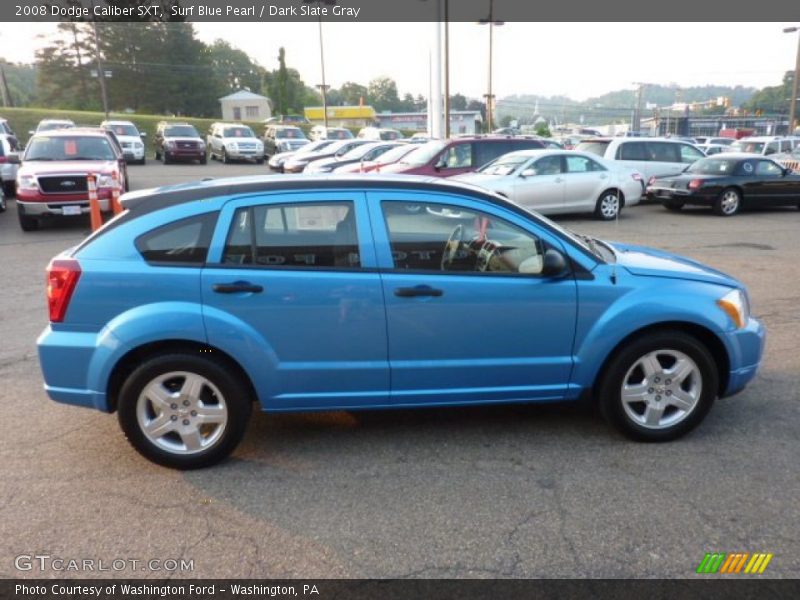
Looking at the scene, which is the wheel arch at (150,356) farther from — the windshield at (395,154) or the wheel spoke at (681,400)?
the windshield at (395,154)

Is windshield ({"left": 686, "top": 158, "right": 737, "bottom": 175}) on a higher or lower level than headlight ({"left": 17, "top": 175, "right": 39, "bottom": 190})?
lower

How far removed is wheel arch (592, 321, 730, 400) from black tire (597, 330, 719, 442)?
0.02m

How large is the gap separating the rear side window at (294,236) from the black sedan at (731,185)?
13224 millimetres

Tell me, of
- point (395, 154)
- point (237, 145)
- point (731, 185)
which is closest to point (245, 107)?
point (237, 145)

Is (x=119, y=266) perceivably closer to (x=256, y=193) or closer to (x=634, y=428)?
(x=256, y=193)

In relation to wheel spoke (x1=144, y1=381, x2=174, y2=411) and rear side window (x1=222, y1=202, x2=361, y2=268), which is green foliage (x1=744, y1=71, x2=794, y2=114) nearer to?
rear side window (x1=222, y1=202, x2=361, y2=268)

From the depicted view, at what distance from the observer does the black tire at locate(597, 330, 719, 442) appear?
12.6 feet

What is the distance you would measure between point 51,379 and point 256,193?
157 cm

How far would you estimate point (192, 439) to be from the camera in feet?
12.0

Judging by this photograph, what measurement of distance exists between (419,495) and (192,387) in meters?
1.42

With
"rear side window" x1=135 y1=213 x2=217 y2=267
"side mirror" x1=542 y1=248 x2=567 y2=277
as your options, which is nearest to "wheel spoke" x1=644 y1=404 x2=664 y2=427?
"side mirror" x1=542 y1=248 x2=567 y2=277

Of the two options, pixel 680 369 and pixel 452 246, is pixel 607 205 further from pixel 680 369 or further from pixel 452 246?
pixel 452 246

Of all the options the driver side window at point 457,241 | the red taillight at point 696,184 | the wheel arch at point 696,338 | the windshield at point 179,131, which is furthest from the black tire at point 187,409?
the windshield at point 179,131

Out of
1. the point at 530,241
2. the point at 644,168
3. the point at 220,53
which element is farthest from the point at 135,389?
the point at 220,53
